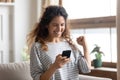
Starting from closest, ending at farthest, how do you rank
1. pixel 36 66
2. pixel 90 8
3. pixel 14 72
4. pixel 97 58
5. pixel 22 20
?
pixel 36 66 → pixel 14 72 → pixel 97 58 → pixel 90 8 → pixel 22 20

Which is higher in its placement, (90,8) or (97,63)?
(90,8)

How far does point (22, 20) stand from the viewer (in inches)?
166

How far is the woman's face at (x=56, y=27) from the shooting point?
174cm

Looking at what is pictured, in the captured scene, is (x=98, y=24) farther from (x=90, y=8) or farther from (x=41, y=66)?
(x=41, y=66)

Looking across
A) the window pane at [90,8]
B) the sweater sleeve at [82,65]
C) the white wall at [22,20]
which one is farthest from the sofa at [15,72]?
the white wall at [22,20]

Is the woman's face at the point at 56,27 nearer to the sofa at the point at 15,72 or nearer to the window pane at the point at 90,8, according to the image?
the sofa at the point at 15,72

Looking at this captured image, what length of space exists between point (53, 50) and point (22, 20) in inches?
99.6

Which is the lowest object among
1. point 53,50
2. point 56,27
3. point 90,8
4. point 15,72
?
point 15,72

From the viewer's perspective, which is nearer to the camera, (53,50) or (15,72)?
(53,50)

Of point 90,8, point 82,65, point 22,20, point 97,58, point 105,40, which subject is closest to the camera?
point 82,65

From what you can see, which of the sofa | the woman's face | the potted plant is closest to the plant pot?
the potted plant

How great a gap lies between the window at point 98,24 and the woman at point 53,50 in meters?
1.33

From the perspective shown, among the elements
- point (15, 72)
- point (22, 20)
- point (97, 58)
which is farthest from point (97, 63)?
point (22, 20)

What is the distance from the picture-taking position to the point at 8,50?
412cm
